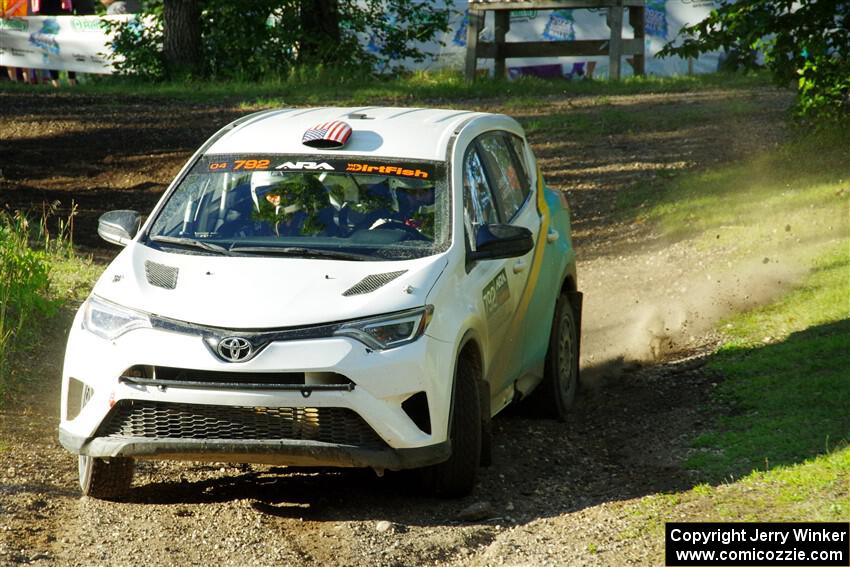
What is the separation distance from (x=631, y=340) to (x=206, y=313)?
5124mm

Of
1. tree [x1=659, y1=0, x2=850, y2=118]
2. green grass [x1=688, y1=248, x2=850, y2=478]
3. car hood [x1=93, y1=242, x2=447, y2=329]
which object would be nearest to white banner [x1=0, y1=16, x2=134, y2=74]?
tree [x1=659, y1=0, x2=850, y2=118]

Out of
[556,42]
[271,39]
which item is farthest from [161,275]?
[271,39]

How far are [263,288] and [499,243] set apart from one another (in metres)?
1.28

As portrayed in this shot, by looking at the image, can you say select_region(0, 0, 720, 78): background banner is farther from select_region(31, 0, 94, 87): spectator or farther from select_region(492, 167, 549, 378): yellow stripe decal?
select_region(492, 167, 549, 378): yellow stripe decal

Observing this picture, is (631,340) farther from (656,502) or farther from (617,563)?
(617,563)

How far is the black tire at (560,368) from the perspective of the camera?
801cm

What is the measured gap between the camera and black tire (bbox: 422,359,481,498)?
6.14 meters

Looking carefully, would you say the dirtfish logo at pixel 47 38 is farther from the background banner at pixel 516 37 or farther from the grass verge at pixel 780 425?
the grass verge at pixel 780 425

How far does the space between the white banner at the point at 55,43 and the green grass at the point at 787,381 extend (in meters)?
18.2

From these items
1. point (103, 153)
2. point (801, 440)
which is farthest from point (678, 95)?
point (801, 440)

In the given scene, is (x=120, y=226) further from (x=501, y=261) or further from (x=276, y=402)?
(x=501, y=261)

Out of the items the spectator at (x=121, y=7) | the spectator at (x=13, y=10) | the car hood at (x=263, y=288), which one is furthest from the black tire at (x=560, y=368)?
the spectator at (x=13, y=10)

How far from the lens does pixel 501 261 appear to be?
22.9 ft

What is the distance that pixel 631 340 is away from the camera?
10.2 meters
